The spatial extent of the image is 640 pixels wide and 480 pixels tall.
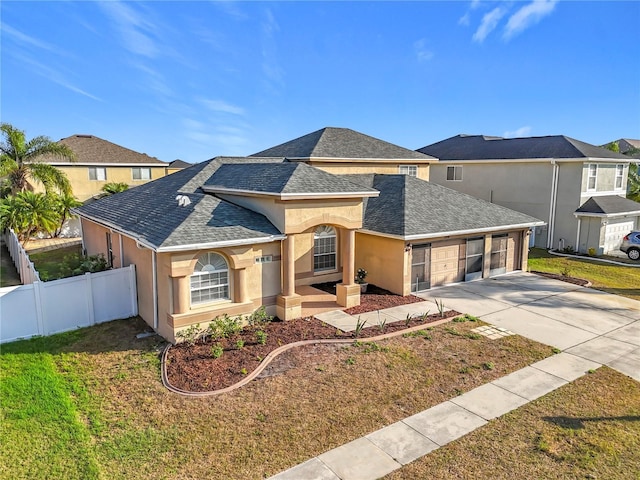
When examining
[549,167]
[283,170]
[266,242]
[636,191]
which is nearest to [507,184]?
[549,167]

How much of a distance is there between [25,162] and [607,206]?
36865 millimetres

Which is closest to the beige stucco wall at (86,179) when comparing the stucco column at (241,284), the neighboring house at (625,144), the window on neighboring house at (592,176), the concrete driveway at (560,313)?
the stucco column at (241,284)

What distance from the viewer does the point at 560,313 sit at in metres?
15.5

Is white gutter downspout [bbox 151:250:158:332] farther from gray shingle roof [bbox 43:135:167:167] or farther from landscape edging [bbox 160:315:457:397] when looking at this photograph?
gray shingle roof [bbox 43:135:167:167]

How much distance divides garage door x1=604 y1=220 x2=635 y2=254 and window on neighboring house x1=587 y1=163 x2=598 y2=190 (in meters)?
2.69

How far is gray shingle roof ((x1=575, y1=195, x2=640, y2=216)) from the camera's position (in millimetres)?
26758

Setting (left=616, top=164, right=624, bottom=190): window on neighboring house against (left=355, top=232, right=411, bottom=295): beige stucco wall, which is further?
(left=616, top=164, right=624, bottom=190): window on neighboring house

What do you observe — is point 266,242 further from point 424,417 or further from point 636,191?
point 636,191

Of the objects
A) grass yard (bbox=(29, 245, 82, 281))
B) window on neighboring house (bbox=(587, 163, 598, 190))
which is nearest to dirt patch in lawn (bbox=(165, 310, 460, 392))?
grass yard (bbox=(29, 245, 82, 281))

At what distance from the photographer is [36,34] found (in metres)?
14.1

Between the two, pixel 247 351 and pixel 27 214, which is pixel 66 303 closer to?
pixel 247 351

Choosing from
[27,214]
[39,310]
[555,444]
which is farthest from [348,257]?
[27,214]

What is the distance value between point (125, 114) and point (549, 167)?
27569mm

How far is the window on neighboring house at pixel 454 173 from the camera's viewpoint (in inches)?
1341
